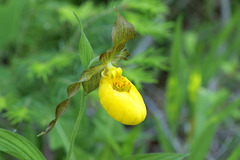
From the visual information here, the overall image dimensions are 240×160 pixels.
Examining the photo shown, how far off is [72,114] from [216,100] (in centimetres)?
69

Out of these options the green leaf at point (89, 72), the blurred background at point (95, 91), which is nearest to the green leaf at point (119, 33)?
the green leaf at point (89, 72)

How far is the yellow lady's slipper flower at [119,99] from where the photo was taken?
575mm

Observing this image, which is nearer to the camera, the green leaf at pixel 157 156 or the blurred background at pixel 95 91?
the green leaf at pixel 157 156

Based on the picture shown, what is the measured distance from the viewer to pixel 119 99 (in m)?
0.60

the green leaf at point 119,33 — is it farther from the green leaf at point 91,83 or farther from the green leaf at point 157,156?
the green leaf at point 157,156

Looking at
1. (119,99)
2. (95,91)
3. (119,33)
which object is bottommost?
(95,91)

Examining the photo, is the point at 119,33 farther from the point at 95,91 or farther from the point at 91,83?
the point at 95,91

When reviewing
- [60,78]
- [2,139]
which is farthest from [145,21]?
[2,139]

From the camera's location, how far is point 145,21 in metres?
1.29

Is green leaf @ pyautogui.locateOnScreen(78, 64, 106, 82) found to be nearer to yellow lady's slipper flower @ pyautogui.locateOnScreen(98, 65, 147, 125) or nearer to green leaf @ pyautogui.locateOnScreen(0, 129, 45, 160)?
yellow lady's slipper flower @ pyautogui.locateOnScreen(98, 65, 147, 125)

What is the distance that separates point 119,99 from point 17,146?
236 mm

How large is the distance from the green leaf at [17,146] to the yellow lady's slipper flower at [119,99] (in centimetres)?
18

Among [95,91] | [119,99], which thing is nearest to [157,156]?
[119,99]

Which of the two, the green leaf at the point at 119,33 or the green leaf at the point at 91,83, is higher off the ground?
the green leaf at the point at 119,33
